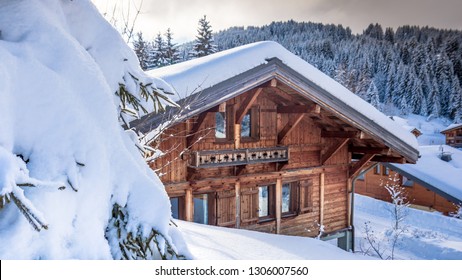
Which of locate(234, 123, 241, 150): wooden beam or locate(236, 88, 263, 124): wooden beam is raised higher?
locate(236, 88, 263, 124): wooden beam

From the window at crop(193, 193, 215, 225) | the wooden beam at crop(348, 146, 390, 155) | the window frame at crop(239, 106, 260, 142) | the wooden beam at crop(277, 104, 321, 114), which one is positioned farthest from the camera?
the window at crop(193, 193, 215, 225)

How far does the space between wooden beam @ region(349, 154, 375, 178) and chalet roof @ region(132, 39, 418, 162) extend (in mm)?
1111

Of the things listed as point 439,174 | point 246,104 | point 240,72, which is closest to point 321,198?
point 246,104

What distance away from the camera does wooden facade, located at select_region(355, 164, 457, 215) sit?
52.4ft

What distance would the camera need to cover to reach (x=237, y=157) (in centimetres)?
682

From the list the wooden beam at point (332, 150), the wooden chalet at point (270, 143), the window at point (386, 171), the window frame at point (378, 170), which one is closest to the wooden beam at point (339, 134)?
the wooden chalet at point (270, 143)

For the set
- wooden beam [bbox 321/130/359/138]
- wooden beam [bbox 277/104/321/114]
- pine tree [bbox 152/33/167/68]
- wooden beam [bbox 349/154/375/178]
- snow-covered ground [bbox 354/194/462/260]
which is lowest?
snow-covered ground [bbox 354/194/462/260]

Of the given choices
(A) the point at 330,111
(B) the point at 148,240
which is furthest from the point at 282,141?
(B) the point at 148,240

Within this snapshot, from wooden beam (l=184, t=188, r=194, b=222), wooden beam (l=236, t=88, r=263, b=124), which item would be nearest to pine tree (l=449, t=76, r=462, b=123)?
wooden beam (l=236, t=88, r=263, b=124)

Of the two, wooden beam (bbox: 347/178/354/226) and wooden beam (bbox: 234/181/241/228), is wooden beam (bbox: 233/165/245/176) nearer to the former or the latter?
wooden beam (bbox: 234/181/241/228)

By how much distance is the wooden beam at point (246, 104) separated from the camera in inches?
261

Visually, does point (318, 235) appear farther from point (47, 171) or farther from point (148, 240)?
point (47, 171)

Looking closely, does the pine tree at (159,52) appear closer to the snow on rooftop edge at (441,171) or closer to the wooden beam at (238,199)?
the wooden beam at (238,199)

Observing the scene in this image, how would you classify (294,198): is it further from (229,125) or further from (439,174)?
(439,174)
